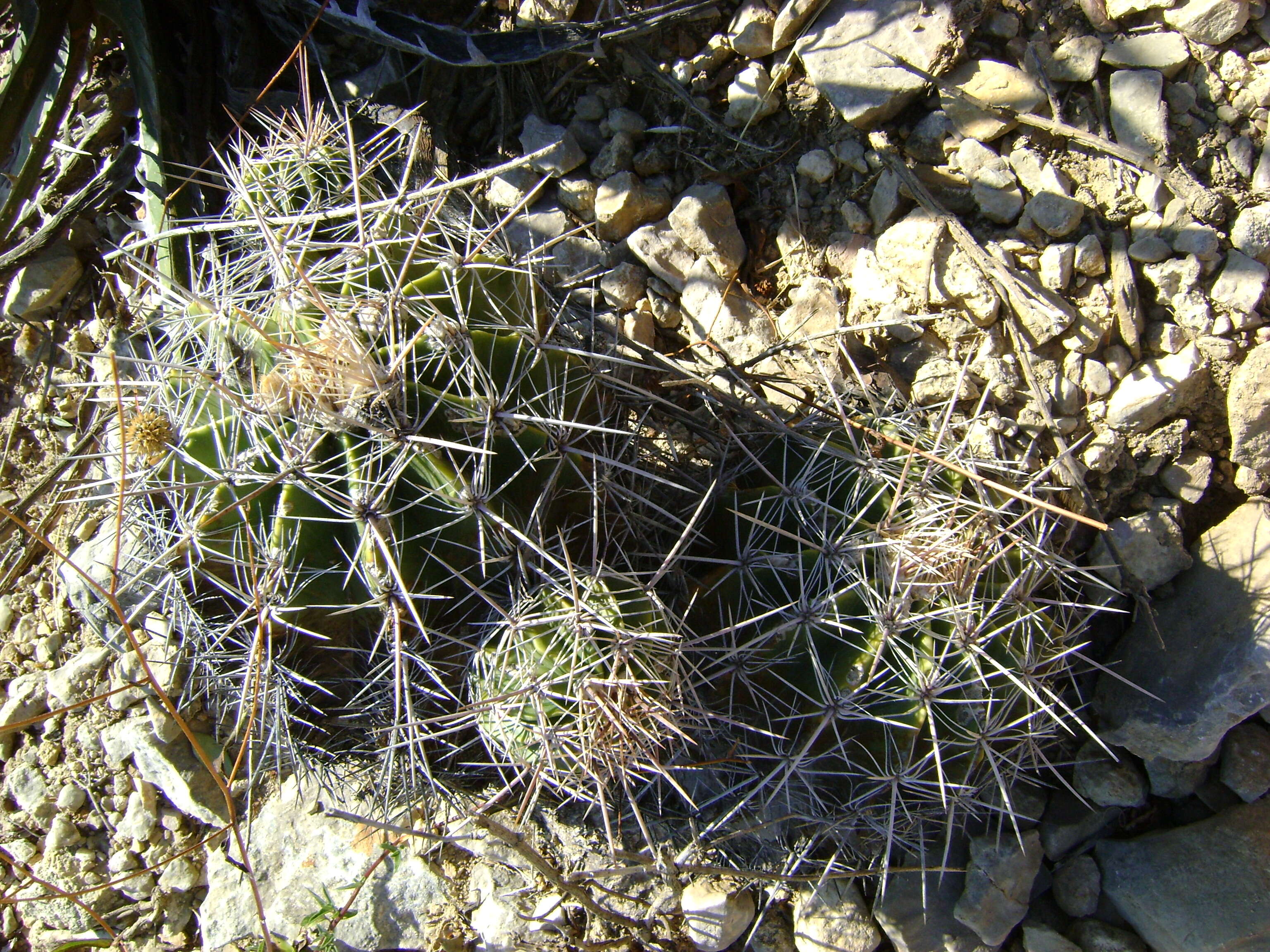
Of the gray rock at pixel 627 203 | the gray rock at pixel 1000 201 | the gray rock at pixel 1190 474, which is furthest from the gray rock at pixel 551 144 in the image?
the gray rock at pixel 1190 474

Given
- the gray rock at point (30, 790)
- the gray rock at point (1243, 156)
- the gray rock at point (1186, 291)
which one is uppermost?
the gray rock at point (1243, 156)

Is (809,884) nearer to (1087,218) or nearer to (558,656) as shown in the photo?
(558,656)

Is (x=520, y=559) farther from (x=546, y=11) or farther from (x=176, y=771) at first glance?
(x=546, y=11)

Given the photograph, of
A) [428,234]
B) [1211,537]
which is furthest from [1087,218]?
[428,234]

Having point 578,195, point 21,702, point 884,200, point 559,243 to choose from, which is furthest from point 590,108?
point 21,702

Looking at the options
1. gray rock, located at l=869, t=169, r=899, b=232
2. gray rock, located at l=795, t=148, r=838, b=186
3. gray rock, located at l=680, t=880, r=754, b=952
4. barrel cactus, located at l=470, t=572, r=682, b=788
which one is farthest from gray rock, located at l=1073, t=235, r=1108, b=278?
gray rock, located at l=680, t=880, r=754, b=952

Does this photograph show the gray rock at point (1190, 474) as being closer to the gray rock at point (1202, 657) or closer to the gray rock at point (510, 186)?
the gray rock at point (1202, 657)

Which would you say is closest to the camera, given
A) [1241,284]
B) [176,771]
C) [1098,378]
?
[1241,284]
